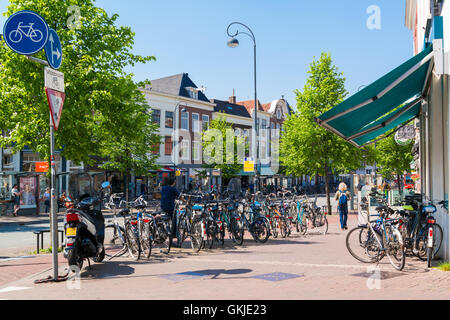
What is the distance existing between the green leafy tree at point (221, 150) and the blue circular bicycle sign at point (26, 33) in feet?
112

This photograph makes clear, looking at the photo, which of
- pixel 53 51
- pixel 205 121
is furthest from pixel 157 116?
pixel 53 51

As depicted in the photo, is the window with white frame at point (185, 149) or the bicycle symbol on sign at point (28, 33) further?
the window with white frame at point (185, 149)

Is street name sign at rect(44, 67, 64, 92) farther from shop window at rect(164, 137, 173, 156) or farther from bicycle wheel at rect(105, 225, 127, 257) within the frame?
shop window at rect(164, 137, 173, 156)

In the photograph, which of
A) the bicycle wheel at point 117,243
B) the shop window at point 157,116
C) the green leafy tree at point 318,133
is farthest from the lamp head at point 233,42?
the shop window at point 157,116

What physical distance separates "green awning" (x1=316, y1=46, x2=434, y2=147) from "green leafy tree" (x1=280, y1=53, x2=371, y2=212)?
1021 cm

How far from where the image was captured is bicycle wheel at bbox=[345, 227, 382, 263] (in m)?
7.73

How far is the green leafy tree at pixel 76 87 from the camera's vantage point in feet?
34.2

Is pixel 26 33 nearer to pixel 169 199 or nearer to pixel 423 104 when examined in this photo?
pixel 169 199

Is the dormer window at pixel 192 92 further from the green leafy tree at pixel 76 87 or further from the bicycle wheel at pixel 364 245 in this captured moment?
the bicycle wheel at pixel 364 245

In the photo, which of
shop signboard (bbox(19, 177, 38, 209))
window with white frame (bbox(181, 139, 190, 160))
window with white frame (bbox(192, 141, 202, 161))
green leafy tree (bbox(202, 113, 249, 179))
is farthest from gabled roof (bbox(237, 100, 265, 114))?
shop signboard (bbox(19, 177, 38, 209))
